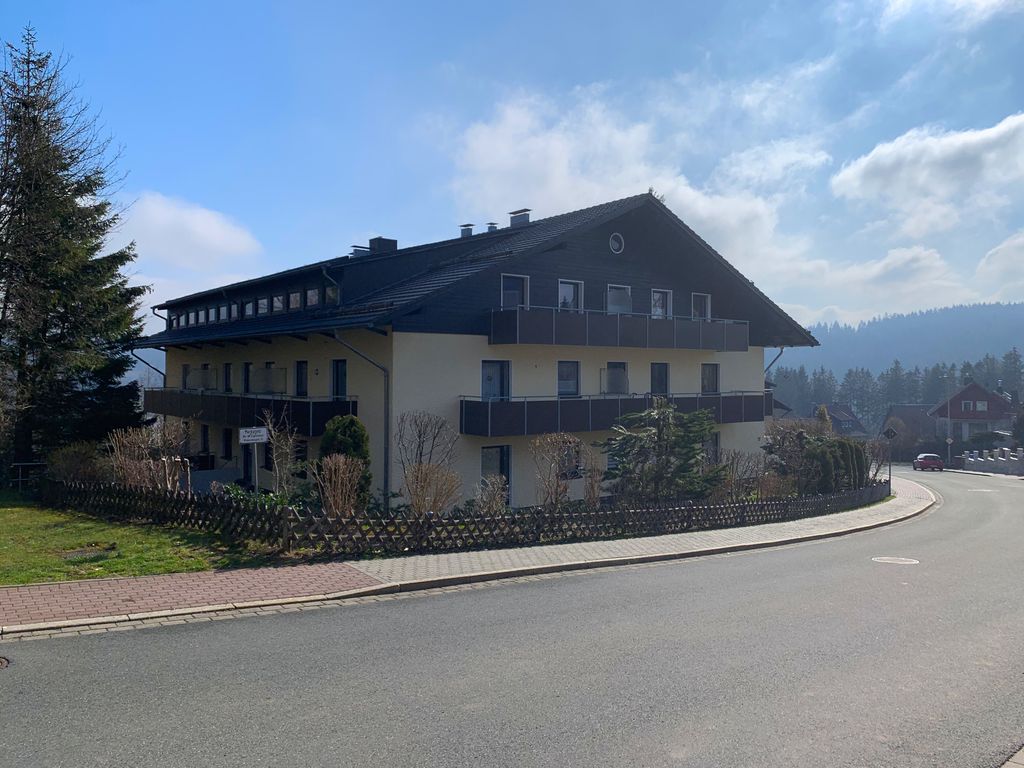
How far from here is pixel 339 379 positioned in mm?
25016

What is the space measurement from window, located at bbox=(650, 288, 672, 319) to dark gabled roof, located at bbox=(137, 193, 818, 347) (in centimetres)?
227

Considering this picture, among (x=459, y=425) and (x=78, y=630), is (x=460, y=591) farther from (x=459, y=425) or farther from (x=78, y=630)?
(x=459, y=425)

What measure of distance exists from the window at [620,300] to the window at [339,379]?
9.43 metres

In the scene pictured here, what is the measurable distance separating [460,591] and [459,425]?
38.0 feet

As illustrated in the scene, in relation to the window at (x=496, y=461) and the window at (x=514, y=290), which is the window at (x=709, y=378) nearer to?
the window at (x=514, y=290)

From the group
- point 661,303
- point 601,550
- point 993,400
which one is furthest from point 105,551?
point 993,400

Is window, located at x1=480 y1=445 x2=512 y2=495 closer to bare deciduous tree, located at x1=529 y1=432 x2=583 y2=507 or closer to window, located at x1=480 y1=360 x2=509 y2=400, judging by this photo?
window, located at x1=480 y1=360 x2=509 y2=400

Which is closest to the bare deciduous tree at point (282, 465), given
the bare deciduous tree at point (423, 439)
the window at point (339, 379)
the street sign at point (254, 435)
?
the street sign at point (254, 435)

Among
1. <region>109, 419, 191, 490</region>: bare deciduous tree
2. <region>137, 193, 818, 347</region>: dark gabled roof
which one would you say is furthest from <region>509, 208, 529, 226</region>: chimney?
<region>109, 419, 191, 490</region>: bare deciduous tree

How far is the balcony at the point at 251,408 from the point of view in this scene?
75.4 ft

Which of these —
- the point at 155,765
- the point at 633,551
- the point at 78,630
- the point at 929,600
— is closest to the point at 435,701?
the point at 155,765

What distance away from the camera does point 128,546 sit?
1390 cm

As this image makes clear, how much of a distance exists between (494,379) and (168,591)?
14.7 meters

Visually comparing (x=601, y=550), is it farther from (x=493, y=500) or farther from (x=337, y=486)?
(x=337, y=486)
